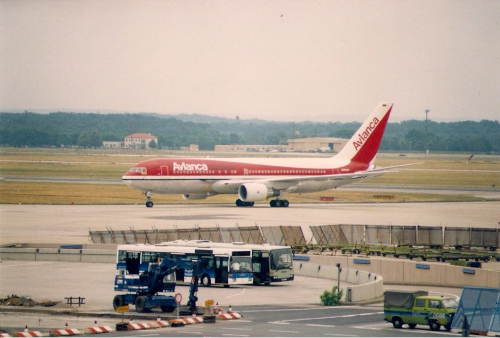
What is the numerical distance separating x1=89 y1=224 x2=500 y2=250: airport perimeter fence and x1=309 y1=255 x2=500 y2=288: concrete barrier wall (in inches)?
319

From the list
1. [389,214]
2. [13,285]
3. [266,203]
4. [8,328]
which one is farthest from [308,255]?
[266,203]

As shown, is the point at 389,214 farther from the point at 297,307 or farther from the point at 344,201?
the point at 297,307

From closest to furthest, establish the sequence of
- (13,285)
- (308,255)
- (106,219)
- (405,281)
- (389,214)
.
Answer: (13,285) < (405,281) < (308,255) < (106,219) < (389,214)

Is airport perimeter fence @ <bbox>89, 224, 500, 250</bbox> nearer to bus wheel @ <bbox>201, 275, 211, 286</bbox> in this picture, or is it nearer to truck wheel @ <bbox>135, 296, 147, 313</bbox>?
bus wheel @ <bbox>201, 275, 211, 286</bbox>

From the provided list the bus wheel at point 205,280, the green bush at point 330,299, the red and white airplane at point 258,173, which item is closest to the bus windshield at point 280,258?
the bus wheel at point 205,280

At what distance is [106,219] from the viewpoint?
81125mm

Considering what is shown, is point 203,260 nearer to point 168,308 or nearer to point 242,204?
point 168,308

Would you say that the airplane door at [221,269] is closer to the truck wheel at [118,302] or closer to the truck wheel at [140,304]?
the truck wheel at [140,304]

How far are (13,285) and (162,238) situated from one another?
15907mm

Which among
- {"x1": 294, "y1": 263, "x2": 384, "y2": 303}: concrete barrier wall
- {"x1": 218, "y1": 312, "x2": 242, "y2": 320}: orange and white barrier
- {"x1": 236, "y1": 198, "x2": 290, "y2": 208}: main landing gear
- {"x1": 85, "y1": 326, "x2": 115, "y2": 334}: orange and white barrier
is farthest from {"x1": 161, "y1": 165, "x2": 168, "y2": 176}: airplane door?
→ {"x1": 85, "y1": 326, "x2": 115, "y2": 334}: orange and white barrier

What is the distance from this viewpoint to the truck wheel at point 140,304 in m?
40.2

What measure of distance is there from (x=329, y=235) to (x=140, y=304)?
30.9 m

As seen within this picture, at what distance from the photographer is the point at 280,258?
51250 mm

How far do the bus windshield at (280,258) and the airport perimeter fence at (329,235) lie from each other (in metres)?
11.7
